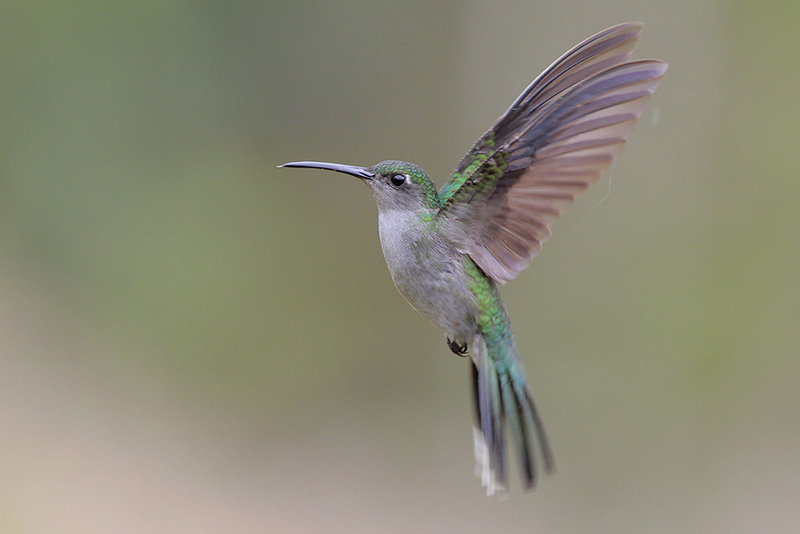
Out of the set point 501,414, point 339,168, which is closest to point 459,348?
point 501,414

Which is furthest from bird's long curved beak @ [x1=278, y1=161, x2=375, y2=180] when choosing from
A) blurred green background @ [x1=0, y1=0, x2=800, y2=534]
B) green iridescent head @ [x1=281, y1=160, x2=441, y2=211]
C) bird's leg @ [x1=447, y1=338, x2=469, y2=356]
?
blurred green background @ [x1=0, y1=0, x2=800, y2=534]

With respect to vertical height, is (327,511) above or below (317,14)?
below

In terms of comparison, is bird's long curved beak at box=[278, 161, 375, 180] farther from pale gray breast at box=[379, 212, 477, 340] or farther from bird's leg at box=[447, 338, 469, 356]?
bird's leg at box=[447, 338, 469, 356]

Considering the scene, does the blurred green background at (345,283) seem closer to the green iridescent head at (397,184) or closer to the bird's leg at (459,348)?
the bird's leg at (459,348)

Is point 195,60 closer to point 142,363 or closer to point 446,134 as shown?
point 446,134

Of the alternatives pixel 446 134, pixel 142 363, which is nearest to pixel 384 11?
pixel 446 134

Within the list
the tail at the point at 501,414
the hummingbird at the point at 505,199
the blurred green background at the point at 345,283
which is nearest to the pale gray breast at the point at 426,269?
the hummingbird at the point at 505,199
